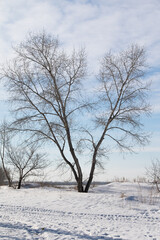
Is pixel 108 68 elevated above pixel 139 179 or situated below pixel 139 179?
above

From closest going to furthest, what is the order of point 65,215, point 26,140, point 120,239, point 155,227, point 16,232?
1. point 120,239
2. point 16,232
3. point 155,227
4. point 65,215
5. point 26,140

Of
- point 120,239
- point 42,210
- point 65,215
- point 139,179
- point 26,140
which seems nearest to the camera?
point 120,239

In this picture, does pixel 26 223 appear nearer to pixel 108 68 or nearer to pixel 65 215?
pixel 65 215

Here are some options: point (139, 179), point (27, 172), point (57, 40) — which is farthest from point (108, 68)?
point (27, 172)

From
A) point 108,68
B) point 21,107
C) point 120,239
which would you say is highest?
point 108,68

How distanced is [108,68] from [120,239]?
33.6 ft

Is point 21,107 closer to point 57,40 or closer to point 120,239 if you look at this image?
point 57,40

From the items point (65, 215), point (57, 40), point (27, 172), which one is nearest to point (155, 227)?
point (65, 215)

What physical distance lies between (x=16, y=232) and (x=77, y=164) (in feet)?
27.4

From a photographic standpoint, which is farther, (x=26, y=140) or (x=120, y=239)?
(x=26, y=140)

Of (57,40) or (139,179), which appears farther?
(139,179)

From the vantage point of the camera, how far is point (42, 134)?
1356 cm

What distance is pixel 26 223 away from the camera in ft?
19.8

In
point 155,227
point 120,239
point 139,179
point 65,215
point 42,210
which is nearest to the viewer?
point 120,239
